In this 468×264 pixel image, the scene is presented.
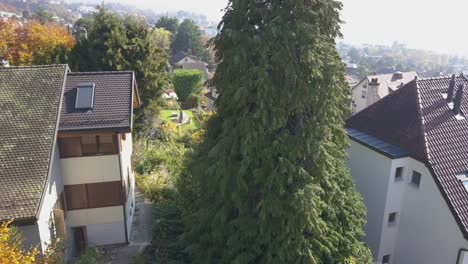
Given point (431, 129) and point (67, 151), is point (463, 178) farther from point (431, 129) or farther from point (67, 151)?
point (67, 151)

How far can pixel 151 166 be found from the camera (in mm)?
25922

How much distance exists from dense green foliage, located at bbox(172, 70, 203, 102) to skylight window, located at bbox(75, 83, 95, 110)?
113 ft

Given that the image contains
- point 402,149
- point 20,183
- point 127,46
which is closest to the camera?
point 20,183

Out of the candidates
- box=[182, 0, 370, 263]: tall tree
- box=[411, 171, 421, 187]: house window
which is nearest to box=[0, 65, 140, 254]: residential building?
box=[182, 0, 370, 263]: tall tree

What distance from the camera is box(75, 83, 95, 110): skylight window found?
1645cm

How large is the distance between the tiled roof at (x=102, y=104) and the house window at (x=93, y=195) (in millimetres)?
2929

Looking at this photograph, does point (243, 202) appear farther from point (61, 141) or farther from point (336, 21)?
point (61, 141)

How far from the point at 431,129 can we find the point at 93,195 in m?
16.2

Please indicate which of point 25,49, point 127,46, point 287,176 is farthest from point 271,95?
point 25,49

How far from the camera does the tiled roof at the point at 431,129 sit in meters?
17.4

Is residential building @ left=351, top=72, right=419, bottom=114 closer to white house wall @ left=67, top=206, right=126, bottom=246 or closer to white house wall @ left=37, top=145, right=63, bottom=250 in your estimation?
white house wall @ left=67, top=206, right=126, bottom=246

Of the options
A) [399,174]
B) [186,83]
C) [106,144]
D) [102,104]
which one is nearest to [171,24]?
[186,83]

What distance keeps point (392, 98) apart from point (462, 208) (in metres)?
7.08

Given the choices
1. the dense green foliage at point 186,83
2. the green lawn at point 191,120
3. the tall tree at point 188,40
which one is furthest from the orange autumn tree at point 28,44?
the tall tree at point 188,40
